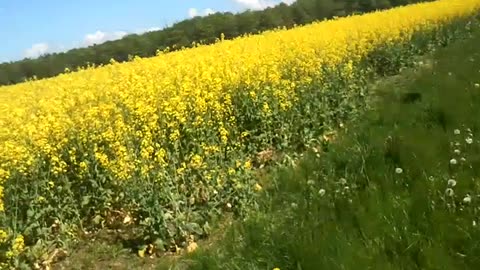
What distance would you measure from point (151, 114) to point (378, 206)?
3873mm

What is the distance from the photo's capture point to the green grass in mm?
3824

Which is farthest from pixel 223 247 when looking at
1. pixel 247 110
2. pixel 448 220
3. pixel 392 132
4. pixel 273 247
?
pixel 247 110

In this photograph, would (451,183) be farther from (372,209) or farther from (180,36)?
(180,36)

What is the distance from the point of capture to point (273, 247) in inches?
175

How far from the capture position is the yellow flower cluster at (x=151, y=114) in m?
6.80

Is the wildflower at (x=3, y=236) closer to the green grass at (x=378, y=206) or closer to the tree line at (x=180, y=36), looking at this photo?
the green grass at (x=378, y=206)

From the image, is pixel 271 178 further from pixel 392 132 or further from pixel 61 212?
pixel 61 212

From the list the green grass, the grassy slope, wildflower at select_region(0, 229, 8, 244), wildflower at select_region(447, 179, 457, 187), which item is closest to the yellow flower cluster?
wildflower at select_region(0, 229, 8, 244)

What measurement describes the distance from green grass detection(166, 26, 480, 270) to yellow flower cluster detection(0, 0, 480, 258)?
1.10 metres

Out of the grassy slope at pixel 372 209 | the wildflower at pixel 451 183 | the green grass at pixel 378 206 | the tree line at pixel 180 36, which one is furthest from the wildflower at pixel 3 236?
the tree line at pixel 180 36

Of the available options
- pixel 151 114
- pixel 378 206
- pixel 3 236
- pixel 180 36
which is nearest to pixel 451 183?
pixel 378 206

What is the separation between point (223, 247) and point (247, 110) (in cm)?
394

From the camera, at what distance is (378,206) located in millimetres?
4500

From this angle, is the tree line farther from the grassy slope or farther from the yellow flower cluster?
the grassy slope
